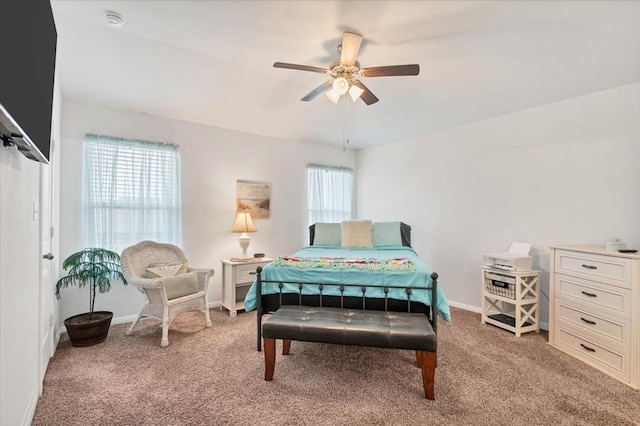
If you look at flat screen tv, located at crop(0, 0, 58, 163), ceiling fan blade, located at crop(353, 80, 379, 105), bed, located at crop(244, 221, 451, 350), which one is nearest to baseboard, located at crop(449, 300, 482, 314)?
bed, located at crop(244, 221, 451, 350)

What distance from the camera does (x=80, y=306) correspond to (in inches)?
127

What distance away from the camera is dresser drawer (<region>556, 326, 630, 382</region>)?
224 centimetres

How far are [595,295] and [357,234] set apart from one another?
2.37m

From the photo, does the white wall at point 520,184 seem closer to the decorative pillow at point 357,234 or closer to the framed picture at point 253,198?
the decorative pillow at point 357,234

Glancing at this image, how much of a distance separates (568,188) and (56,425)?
15.2 feet

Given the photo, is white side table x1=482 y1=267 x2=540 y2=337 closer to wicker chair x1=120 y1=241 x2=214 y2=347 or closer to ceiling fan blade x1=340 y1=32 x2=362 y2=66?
ceiling fan blade x1=340 y1=32 x2=362 y2=66

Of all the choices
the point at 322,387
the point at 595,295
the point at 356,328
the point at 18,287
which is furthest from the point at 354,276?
the point at 18,287

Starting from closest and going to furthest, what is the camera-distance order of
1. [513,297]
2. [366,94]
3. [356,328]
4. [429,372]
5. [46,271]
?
[429,372] < [356,328] < [46,271] < [366,94] < [513,297]

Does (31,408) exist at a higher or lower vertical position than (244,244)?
lower

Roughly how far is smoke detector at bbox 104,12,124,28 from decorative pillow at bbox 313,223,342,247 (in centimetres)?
296

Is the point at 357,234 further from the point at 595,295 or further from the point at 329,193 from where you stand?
the point at 595,295

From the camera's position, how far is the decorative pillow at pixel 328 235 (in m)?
4.06

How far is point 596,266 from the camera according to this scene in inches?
97.7

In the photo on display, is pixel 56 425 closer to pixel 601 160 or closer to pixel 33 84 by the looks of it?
pixel 33 84
